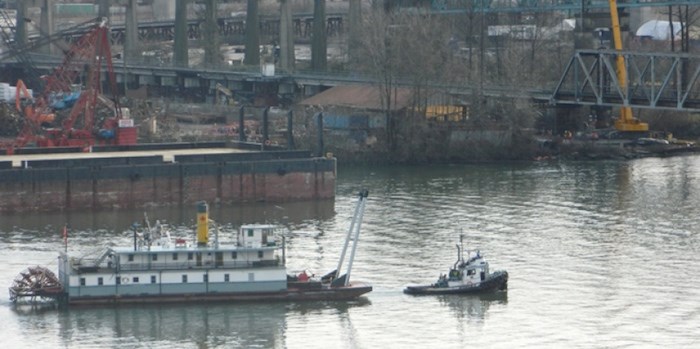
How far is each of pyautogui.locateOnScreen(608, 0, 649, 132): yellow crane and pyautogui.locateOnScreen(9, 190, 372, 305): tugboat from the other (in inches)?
1439

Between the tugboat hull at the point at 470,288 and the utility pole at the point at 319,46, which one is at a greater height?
the utility pole at the point at 319,46

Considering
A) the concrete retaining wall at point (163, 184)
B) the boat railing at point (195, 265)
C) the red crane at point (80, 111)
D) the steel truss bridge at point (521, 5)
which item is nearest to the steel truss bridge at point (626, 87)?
the steel truss bridge at point (521, 5)

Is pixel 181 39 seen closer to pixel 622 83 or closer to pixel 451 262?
pixel 622 83

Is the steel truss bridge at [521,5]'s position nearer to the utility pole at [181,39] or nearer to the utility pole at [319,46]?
the utility pole at [319,46]

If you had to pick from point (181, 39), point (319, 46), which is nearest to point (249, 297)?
point (319, 46)

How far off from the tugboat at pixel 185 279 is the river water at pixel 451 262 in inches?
14.7

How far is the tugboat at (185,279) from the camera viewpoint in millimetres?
48031

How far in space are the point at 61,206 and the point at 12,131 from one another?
23.3 metres

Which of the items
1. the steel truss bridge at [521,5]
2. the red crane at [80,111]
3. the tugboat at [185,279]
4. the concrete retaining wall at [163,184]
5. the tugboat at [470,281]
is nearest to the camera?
the tugboat at [185,279]

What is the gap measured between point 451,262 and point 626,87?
2688 centimetres

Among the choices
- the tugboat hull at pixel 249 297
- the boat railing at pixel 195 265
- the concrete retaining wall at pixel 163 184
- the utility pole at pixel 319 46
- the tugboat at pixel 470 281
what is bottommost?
the tugboat hull at pixel 249 297

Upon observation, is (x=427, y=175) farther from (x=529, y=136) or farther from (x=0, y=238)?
(x=0, y=238)

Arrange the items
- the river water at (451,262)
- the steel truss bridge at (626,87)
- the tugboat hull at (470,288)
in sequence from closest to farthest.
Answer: the river water at (451,262), the tugboat hull at (470,288), the steel truss bridge at (626,87)

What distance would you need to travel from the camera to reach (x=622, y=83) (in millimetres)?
87688
